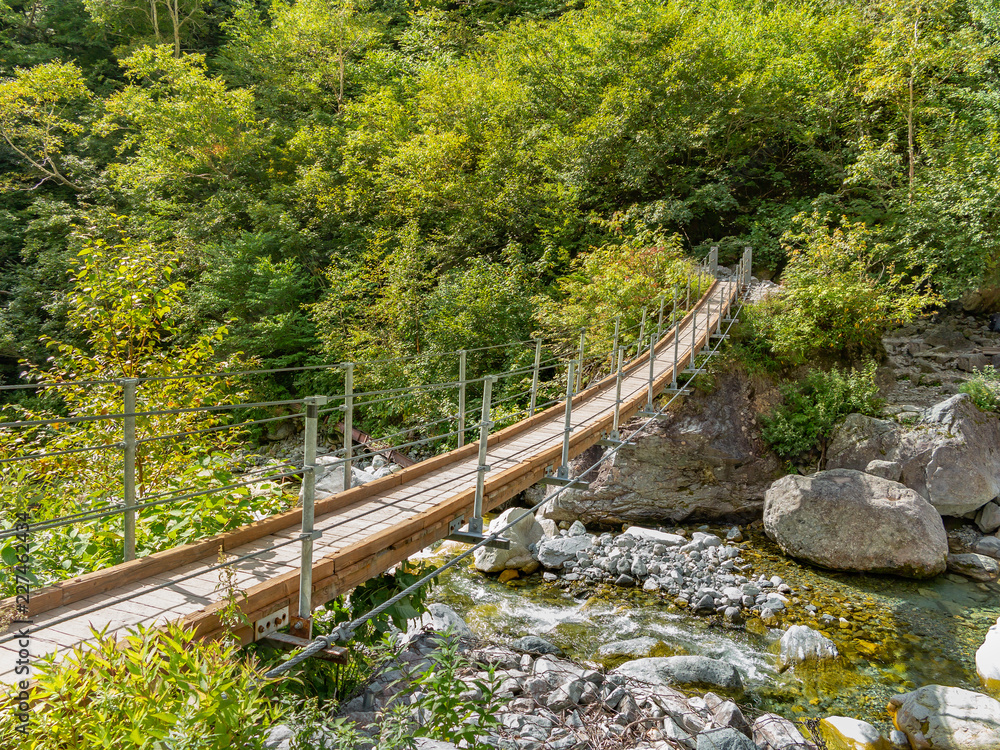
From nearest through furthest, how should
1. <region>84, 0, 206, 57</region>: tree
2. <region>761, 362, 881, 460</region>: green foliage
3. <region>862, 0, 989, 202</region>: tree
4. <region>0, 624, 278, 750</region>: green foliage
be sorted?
<region>0, 624, 278, 750</region>: green foliage < <region>761, 362, 881, 460</region>: green foliage < <region>862, 0, 989, 202</region>: tree < <region>84, 0, 206, 57</region>: tree

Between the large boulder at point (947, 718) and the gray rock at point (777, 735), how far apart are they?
71cm

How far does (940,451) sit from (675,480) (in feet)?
9.52

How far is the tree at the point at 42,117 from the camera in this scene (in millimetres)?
13344

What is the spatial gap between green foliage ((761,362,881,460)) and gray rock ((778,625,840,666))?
3157mm

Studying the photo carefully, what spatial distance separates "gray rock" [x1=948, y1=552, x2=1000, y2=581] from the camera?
6316 mm

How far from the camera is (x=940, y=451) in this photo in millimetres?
7148

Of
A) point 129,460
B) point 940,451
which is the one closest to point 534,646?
point 129,460

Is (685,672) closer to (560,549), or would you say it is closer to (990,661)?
(560,549)

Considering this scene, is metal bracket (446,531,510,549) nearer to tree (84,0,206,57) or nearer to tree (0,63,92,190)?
tree (0,63,92,190)

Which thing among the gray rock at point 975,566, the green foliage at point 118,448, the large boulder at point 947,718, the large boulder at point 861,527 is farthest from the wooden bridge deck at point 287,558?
the gray rock at point 975,566

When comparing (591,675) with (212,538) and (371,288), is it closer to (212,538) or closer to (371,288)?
(212,538)

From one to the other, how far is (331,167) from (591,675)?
12635 millimetres

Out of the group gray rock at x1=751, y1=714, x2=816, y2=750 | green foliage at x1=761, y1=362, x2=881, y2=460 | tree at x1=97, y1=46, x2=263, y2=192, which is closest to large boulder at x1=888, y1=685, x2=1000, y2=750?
gray rock at x1=751, y1=714, x2=816, y2=750

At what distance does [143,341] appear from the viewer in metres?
4.68
